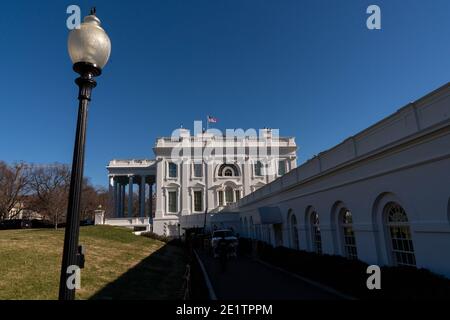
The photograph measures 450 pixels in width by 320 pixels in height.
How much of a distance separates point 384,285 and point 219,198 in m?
44.3

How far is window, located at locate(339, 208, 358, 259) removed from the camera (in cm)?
1377

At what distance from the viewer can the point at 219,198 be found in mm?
53219

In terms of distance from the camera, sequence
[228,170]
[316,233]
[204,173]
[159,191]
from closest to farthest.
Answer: [316,233] < [159,191] < [204,173] < [228,170]

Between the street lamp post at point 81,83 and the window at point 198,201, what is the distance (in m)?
48.5

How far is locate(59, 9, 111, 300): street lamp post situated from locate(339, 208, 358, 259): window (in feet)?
40.1

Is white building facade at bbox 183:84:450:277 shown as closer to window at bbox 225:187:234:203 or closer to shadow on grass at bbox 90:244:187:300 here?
shadow on grass at bbox 90:244:187:300

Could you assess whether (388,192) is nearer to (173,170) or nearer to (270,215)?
(270,215)

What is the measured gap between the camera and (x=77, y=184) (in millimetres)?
4172

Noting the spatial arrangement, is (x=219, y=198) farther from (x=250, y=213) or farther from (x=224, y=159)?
(x=250, y=213)

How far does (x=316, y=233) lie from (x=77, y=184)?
15.7m

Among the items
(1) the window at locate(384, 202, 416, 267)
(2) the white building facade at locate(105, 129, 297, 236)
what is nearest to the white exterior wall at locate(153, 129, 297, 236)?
(2) the white building facade at locate(105, 129, 297, 236)

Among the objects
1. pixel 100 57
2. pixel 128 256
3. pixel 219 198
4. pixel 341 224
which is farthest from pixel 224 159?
pixel 100 57

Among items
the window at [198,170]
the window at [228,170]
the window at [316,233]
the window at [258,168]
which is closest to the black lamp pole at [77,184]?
the window at [316,233]

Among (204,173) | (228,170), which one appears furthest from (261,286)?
(228,170)
